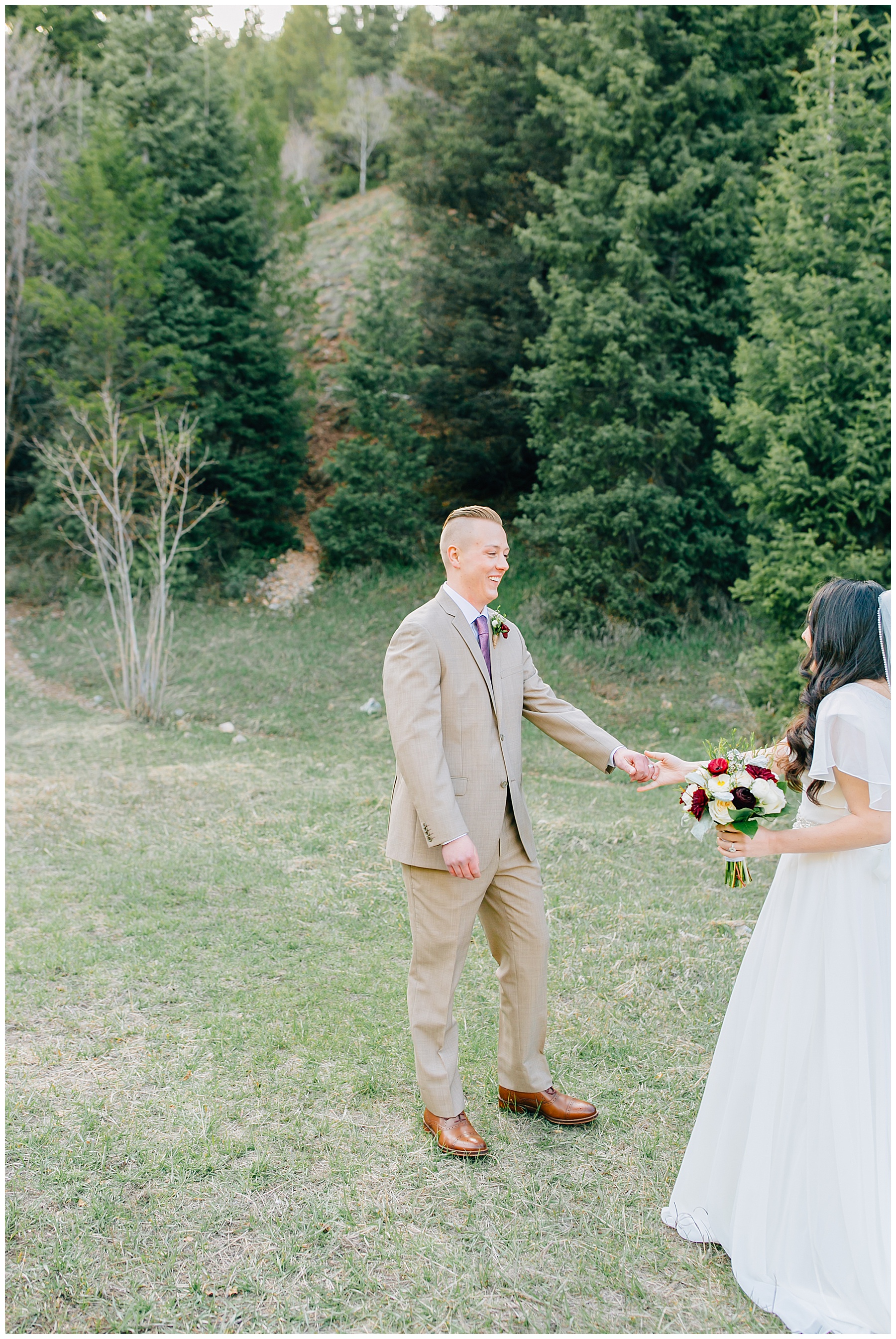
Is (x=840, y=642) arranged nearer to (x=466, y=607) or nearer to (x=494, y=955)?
(x=466, y=607)

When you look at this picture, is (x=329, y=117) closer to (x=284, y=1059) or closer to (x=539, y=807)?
(x=539, y=807)

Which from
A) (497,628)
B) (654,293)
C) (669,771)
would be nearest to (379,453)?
(654,293)

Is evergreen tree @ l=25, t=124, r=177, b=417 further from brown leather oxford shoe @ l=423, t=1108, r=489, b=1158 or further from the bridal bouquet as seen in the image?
the bridal bouquet

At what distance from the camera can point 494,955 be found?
3.57 metres

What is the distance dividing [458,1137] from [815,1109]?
125cm

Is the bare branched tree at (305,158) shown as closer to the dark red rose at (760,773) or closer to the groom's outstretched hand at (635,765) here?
the groom's outstretched hand at (635,765)

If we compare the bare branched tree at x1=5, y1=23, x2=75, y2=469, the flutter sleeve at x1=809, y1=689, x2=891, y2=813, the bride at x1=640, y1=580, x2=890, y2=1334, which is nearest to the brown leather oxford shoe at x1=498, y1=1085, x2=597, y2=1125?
the bride at x1=640, y1=580, x2=890, y2=1334

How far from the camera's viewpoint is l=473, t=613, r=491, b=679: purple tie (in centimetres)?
344

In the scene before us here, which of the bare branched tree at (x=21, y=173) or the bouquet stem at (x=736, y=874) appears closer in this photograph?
the bouquet stem at (x=736, y=874)

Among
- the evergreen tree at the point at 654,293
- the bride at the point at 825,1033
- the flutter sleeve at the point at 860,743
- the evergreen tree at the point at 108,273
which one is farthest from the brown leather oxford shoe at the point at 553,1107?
the evergreen tree at the point at 108,273

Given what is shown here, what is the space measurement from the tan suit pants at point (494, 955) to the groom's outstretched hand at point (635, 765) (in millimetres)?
445

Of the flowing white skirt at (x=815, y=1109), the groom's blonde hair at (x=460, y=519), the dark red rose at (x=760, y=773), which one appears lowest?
the flowing white skirt at (x=815, y=1109)

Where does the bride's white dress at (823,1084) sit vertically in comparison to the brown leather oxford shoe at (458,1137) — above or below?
above

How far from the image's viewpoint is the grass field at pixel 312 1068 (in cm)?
271
